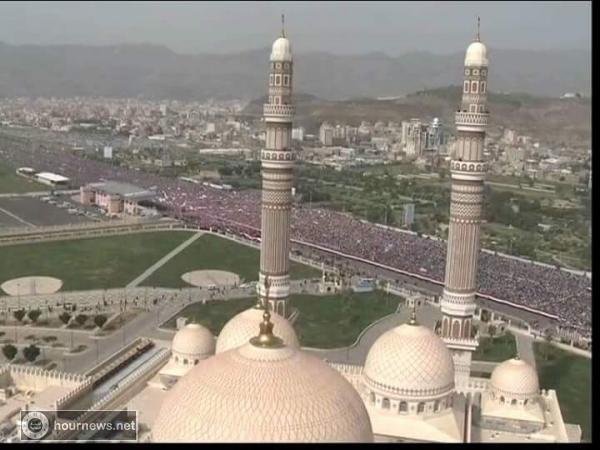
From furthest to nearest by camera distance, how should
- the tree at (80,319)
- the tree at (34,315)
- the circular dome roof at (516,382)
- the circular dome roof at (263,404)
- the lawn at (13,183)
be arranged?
the lawn at (13,183), the tree at (34,315), the tree at (80,319), the circular dome roof at (516,382), the circular dome roof at (263,404)

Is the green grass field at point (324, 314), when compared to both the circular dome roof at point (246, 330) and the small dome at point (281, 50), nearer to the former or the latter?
the circular dome roof at point (246, 330)

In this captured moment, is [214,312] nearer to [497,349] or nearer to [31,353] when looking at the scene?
[31,353]

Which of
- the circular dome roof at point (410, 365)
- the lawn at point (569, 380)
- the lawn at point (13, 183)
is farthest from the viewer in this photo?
the lawn at point (13, 183)

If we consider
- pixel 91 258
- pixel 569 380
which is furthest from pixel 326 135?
pixel 569 380

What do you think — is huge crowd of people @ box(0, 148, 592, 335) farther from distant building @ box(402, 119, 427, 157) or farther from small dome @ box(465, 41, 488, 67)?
distant building @ box(402, 119, 427, 157)

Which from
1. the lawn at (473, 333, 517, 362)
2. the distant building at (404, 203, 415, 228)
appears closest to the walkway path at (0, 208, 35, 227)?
the distant building at (404, 203, 415, 228)

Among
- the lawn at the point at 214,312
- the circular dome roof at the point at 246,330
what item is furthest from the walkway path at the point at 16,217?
the circular dome roof at the point at 246,330
